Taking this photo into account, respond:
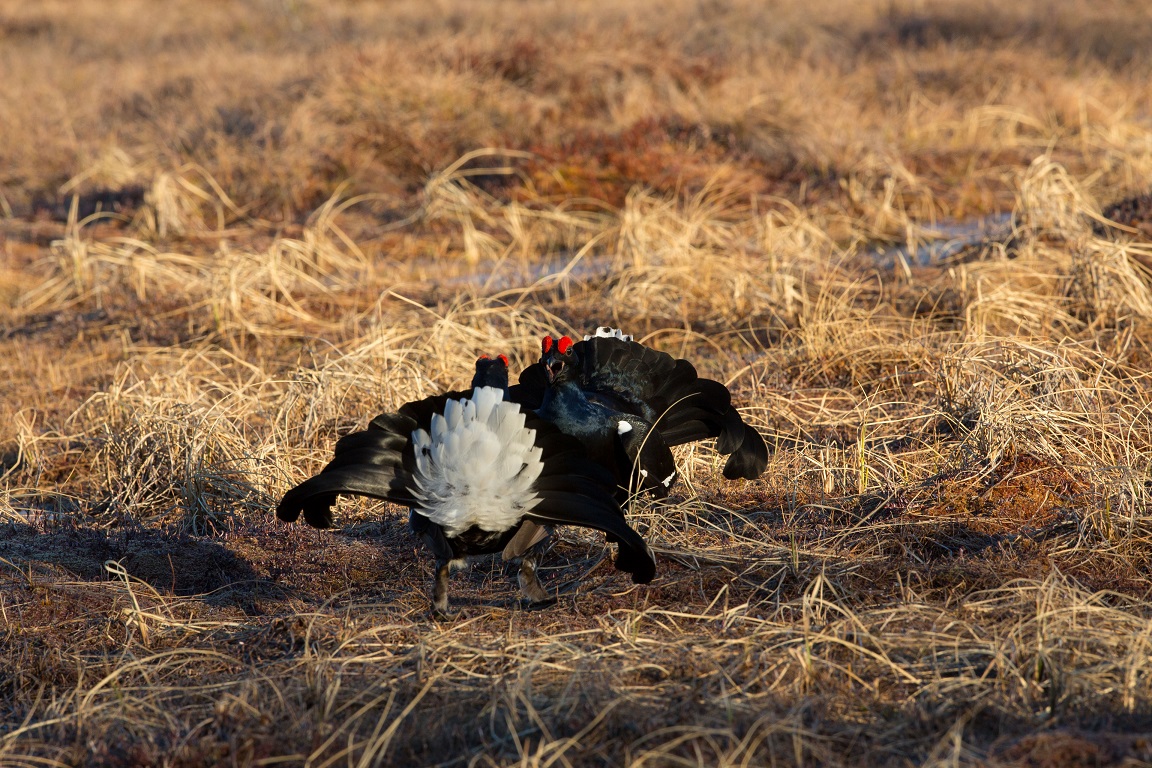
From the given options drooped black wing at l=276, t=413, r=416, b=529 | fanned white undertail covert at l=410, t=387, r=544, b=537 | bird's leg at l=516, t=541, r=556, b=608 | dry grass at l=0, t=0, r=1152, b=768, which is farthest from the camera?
bird's leg at l=516, t=541, r=556, b=608

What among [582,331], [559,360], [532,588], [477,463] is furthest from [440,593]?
[582,331]

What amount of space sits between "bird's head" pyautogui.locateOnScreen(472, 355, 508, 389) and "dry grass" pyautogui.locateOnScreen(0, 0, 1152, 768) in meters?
0.75

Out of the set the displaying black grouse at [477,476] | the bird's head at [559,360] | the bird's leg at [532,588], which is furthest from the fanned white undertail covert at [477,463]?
the bird's head at [559,360]

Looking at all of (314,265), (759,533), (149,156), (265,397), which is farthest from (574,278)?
(149,156)

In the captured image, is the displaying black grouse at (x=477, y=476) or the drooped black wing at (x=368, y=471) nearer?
the displaying black grouse at (x=477, y=476)

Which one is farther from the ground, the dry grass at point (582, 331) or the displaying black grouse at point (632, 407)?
the displaying black grouse at point (632, 407)

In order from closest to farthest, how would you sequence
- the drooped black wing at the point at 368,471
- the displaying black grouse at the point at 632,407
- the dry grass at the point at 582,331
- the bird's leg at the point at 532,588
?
1. the dry grass at the point at 582,331
2. the drooped black wing at the point at 368,471
3. the bird's leg at the point at 532,588
4. the displaying black grouse at the point at 632,407

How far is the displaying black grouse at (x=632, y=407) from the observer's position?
3.89m

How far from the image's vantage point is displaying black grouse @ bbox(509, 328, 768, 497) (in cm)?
389

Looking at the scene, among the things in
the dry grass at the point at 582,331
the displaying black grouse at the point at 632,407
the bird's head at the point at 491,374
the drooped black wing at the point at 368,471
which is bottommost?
the dry grass at the point at 582,331

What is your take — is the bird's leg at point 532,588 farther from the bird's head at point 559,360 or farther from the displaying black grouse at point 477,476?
the bird's head at point 559,360

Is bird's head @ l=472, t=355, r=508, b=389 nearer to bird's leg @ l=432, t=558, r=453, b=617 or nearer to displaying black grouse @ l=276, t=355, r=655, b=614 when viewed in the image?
displaying black grouse @ l=276, t=355, r=655, b=614

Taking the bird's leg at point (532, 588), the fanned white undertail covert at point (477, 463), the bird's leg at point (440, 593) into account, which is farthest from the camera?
the bird's leg at point (532, 588)

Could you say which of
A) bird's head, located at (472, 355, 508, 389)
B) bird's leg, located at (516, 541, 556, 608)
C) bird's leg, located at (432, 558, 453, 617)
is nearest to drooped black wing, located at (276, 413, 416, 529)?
bird's head, located at (472, 355, 508, 389)
